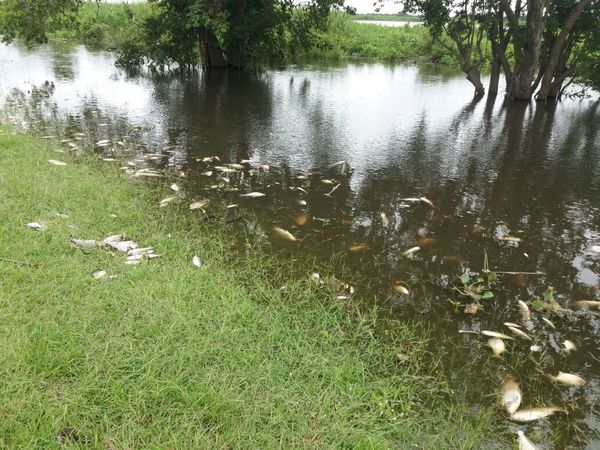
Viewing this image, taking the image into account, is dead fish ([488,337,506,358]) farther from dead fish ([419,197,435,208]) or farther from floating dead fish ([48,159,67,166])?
floating dead fish ([48,159,67,166])

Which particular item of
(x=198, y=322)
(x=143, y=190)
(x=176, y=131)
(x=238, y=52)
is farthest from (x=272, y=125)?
(x=238, y=52)

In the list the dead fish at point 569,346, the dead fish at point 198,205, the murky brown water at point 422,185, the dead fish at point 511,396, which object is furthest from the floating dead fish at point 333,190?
the dead fish at point 511,396

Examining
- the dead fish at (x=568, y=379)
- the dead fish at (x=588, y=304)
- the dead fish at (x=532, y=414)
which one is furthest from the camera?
the dead fish at (x=588, y=304)

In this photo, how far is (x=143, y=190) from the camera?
540 centimetres

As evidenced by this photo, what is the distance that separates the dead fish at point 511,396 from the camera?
8.70ft

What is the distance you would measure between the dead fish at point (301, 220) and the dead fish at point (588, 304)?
2702mm

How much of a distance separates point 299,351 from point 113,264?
1785mm

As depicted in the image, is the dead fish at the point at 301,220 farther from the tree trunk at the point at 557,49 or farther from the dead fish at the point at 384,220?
the tree trunk at the point at 557,49

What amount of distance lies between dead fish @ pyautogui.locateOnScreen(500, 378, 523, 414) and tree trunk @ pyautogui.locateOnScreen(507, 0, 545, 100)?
39.9 feet

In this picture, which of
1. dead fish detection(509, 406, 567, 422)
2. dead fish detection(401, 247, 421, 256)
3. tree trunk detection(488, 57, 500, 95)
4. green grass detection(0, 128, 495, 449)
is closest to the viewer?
green grass detection(0, 128, 495, 449)

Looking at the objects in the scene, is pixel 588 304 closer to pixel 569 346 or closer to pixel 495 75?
pixel 569 346

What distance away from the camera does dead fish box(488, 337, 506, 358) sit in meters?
3.10

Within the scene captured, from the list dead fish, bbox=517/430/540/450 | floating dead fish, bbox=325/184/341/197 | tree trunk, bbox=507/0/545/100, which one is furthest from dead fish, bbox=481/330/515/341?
tree trunk, bbox=507/0/545/100

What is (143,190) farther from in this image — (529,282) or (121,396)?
(529,282)
